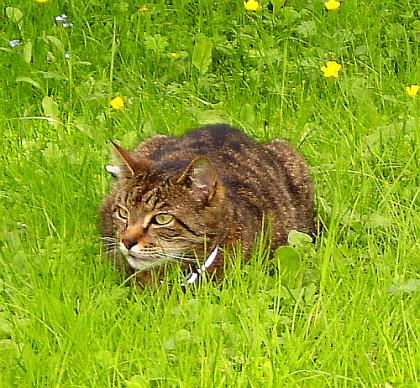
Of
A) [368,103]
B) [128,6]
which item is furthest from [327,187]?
[128,6]

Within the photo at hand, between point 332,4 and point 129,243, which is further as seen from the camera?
point 332,4

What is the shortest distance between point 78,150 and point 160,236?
3.43ft

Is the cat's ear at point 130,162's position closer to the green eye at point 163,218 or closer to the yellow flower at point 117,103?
the green eye at point 163,218

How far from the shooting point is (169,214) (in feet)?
11.8

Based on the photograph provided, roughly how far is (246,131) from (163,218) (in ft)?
4.07

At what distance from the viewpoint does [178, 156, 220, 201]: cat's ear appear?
3578mm

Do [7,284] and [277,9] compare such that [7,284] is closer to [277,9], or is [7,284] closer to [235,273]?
[235,273]

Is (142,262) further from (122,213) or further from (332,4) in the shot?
(332,4)

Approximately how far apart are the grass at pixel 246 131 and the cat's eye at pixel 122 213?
6.0 inches

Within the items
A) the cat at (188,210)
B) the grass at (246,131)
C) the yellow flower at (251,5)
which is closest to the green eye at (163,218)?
the cat at (188,210)

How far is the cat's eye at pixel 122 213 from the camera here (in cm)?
367

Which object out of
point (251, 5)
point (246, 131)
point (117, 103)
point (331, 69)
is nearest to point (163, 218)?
point (246, 131)

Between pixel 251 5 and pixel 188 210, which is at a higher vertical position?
pixel 251 5

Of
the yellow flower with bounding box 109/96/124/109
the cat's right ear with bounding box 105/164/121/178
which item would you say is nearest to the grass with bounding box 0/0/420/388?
the yellow flower with bounding box 109/96/124/109
